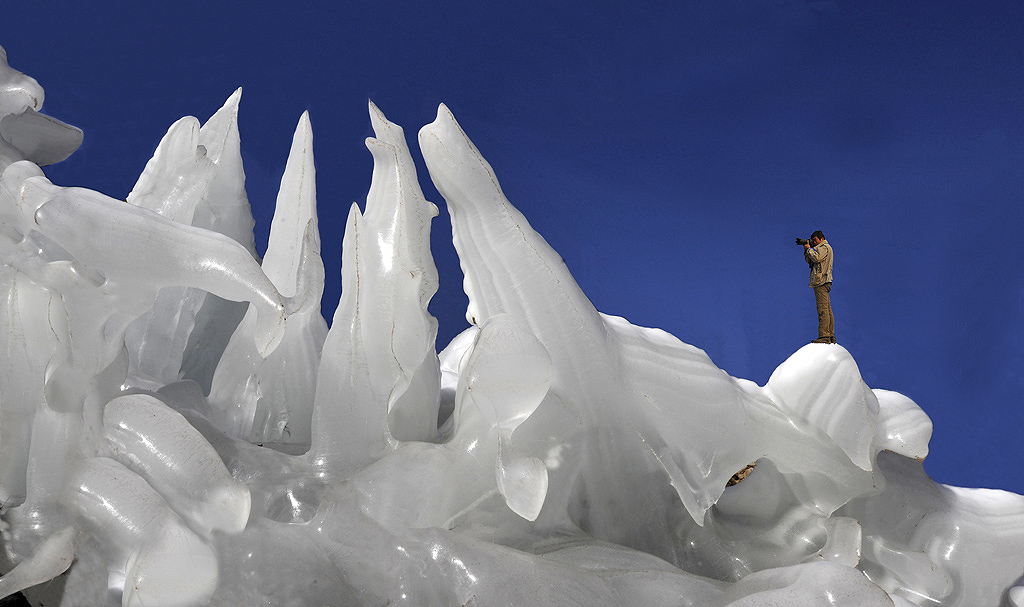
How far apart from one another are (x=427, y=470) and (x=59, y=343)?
5.9 inches

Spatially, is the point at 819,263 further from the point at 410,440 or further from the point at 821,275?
the point at 410,440

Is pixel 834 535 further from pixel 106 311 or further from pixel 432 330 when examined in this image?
pixel 106 311

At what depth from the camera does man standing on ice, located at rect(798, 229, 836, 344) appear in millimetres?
1915

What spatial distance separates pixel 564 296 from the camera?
13.9 inches

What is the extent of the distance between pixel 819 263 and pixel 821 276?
35mm

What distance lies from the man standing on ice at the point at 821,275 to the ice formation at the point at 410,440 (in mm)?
1528

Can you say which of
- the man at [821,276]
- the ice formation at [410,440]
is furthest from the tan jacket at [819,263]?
the ice formation at [410,440]

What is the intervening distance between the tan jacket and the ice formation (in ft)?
5.00

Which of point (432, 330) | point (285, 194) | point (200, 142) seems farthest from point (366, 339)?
point (200, 142)

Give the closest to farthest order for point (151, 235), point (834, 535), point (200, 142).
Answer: point (151, 235)
point (834, 535)
point (200, 142)

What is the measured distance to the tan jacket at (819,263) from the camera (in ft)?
6.27

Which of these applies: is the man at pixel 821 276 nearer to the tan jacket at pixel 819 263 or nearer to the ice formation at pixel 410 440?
the tan jacket at pixel 819 263

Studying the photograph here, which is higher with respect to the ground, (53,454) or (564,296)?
(564,296)

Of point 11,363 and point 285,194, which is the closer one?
point 11,363
